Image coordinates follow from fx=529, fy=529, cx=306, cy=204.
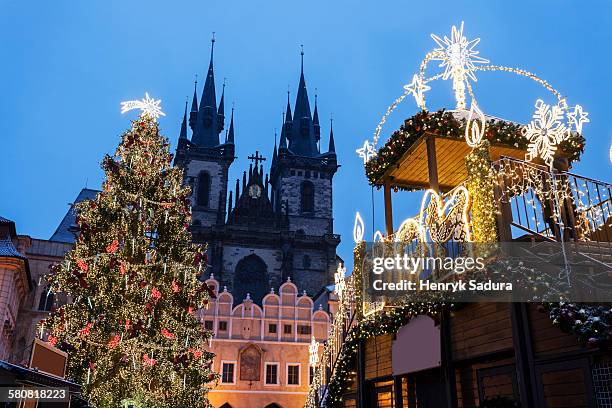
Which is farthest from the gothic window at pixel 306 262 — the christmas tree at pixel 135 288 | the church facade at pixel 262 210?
the christmas tree at pixel 135 288

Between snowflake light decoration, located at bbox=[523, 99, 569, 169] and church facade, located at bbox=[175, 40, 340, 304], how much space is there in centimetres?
4122

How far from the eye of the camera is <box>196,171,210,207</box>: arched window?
5453cm

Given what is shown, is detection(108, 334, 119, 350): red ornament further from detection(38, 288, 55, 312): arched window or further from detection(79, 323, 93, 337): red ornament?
detection(38, 288, 55, 312): arched window

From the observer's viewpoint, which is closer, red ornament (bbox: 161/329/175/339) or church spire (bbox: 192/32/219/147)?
Answer: red ornament (bbox: 161/329/175/339)

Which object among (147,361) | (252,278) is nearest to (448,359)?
(147,361)

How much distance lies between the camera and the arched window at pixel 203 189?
54531mm

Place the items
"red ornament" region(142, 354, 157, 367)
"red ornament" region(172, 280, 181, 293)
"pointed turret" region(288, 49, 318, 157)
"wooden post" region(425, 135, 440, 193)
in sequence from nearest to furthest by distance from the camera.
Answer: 1. "wooden post" region(425, 135, 440, 193)
2. "red ornament" region(142, 354, 157, 367)
3. "red ornament" region(172, 280, 181, 293)
4. "pointed turret" region(288, 49, 318, 157)

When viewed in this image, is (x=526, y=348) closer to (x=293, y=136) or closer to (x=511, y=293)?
(x=511, y=293)

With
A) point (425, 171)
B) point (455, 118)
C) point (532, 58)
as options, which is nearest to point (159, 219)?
point (425, 171)

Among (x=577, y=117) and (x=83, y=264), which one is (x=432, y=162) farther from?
(x=83, y=264)

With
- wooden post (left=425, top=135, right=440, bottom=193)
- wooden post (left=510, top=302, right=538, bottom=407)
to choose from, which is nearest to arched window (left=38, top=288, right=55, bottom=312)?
wooden post (left=425, top=135, right=440, bottom=193)

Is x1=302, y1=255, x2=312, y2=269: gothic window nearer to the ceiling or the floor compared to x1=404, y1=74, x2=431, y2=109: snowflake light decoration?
nearer to the ceiling

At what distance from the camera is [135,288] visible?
12719 millimetres

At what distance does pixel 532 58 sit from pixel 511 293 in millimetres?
197528
